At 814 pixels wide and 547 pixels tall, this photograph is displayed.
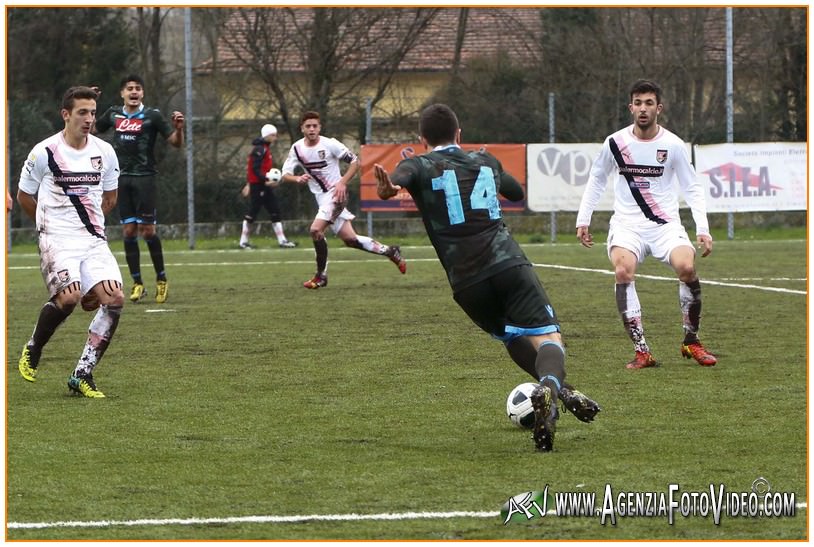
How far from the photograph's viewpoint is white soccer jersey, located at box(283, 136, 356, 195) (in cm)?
1822

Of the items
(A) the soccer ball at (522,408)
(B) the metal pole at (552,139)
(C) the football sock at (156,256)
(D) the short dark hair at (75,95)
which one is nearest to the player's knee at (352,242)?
(C) the football sock at (156,256)

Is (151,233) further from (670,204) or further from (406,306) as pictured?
(670,204)

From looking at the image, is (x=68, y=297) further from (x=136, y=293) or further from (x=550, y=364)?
(x=136, y=293)

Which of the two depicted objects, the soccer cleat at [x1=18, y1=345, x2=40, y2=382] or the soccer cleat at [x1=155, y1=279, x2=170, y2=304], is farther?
the soccer cleat at [x1=155, y1=279, x2=170, y2=304]

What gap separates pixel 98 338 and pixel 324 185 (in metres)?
9.00

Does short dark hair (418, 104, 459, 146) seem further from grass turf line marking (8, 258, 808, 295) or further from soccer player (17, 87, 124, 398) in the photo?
grass turf line marking (8, 258, 808, 295)

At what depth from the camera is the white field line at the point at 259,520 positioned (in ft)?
19.1

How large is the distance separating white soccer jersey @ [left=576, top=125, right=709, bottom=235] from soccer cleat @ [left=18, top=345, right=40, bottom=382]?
388 cm

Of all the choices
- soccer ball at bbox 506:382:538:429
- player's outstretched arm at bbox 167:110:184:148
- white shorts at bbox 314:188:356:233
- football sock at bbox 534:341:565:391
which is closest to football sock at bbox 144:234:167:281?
player's outstretched arm at bbox 167:110:184:148

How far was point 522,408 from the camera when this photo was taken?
798 centimetres

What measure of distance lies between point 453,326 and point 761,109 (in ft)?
53.9

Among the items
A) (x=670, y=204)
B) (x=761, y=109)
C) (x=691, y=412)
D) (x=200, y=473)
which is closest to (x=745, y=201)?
(x=761, y=109)

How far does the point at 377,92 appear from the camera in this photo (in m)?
32.2

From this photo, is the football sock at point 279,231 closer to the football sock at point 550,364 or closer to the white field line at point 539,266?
the white field line at point 539,266
